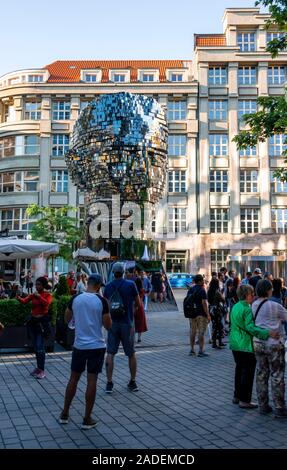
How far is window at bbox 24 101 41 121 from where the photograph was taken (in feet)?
149

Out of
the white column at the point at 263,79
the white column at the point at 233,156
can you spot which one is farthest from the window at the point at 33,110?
the white column at the point at 263,79

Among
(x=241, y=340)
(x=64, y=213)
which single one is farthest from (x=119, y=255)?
(x=64, y=213)

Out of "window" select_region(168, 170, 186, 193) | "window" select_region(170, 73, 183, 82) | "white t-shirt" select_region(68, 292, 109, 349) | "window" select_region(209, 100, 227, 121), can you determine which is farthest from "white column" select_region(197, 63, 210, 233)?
"white t-shirt" select_region(68, 292, 109, 349)

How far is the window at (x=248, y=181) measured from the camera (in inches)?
1677

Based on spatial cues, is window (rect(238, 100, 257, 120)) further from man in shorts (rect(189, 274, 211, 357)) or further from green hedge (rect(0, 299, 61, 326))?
green hedge (rect(0, 299, 61, 326))

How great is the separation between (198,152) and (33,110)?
58.9 feet

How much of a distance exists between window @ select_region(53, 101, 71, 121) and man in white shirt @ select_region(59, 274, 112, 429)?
4282 cm

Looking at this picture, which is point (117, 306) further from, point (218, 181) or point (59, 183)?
point (59, 183)

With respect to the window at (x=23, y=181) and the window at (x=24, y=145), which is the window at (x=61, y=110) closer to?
the window at (x=24, y=145)

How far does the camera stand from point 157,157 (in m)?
19.7

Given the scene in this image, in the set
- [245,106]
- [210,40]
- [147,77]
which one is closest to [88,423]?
[245,106]

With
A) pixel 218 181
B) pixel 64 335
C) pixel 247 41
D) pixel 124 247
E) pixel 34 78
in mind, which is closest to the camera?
pixel 64 335

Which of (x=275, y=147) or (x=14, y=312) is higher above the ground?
(x=275, y=147)

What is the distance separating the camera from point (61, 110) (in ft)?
147
